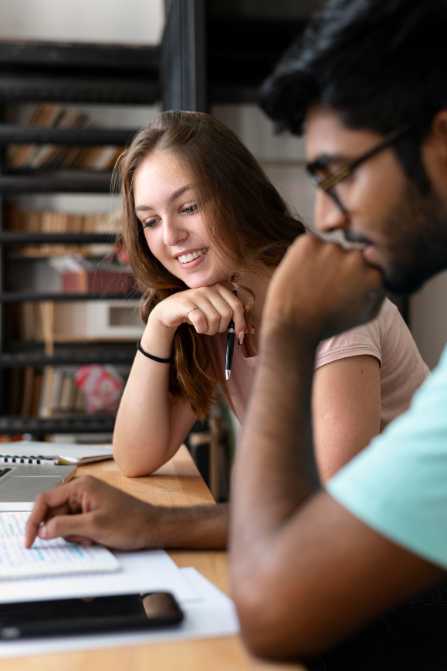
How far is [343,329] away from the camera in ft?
2.94

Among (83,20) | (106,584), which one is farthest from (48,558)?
(83,20)

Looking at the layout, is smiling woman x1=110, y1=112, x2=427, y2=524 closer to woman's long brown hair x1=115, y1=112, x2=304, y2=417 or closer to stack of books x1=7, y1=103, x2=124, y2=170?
woman's long brown hair x1=115, y1=112, x2=304, y2=417

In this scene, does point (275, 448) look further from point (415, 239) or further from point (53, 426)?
point (53, 426)

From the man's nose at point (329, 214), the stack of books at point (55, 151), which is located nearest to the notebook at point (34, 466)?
the man's nose at point (329, 214)

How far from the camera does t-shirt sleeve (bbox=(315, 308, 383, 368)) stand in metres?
1.28

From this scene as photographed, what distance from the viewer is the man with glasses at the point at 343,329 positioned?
2.18 feet

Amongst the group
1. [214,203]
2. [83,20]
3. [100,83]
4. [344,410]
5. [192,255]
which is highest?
[83,20]

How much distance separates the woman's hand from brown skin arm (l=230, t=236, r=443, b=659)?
0.66m

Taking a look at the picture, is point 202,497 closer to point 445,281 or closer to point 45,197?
point 445,281

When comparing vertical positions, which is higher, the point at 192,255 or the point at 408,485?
the point at 192,255

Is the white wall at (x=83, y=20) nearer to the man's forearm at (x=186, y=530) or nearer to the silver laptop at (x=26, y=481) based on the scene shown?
the silver laptop at (x=26, y=481)

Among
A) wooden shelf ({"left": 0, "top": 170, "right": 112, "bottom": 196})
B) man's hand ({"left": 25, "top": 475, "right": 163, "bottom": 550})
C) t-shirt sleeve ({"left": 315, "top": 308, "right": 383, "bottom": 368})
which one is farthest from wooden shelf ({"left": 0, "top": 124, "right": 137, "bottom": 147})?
man's hand ({"left": 25, "top": 475, "right": 163, "bottom": 550})

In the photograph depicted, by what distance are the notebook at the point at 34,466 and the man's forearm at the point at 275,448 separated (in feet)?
1.98

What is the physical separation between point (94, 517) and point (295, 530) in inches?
15.7
